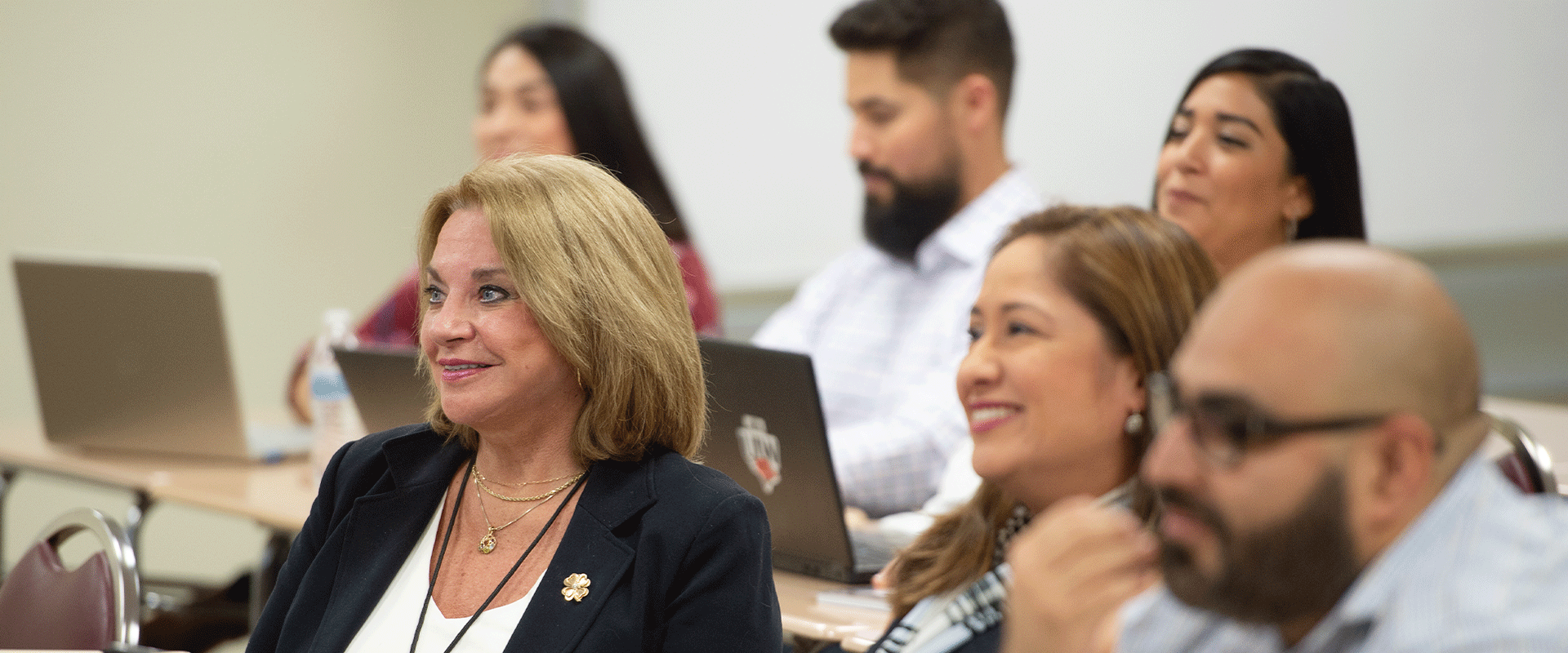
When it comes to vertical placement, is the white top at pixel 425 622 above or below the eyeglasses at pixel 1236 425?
below

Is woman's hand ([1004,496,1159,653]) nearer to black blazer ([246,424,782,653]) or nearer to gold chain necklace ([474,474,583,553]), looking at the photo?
black blazer ([246,424,782,653])

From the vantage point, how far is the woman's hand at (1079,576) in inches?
36.4

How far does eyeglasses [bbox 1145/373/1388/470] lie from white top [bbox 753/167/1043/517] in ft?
5.09

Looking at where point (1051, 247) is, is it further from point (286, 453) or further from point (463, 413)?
point (286, 453)

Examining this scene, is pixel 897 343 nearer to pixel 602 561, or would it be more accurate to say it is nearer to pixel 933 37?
pixel 933 37

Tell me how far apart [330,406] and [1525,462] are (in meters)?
2.04

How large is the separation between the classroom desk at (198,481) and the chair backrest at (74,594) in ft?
1.62

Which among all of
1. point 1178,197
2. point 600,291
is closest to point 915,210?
point 1178,197

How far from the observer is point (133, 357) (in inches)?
110

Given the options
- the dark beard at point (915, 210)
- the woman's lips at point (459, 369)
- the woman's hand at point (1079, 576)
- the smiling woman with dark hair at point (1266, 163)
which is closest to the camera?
the woman's hand at point (1079, 576)

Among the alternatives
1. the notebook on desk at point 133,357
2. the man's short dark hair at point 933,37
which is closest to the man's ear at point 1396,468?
the man's short dark hair at point 933,37

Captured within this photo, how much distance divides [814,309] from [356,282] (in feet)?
7.47

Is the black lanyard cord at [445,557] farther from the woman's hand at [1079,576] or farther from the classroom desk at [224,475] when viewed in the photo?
the woman's hand at [1079,576]

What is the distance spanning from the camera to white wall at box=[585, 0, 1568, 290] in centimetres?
298
